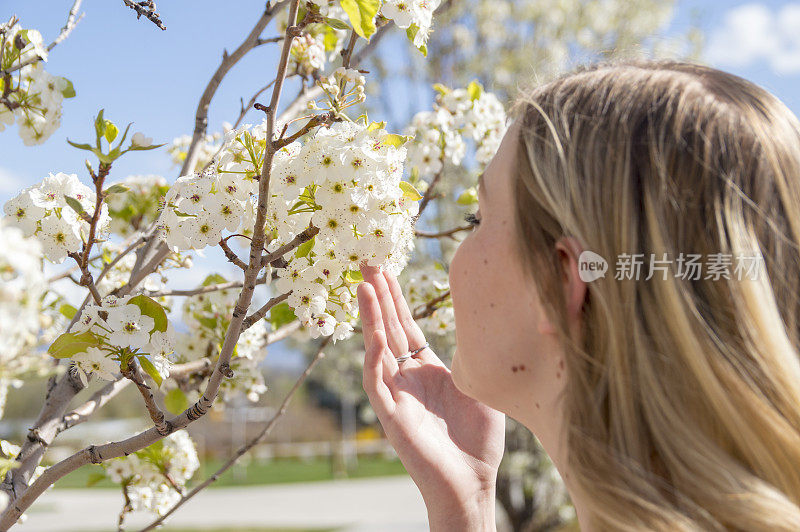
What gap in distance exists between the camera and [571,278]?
3.29 feet

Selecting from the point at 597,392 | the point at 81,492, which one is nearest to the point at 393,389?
the point at 597,392

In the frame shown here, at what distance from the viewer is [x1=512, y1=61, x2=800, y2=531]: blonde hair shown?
0.90 m

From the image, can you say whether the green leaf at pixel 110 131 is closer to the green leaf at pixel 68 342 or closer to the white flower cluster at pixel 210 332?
the green leaf at pixel 68 342

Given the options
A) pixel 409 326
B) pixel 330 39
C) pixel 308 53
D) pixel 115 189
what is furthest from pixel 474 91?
pixel 115 189

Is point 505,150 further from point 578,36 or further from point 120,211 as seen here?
point 578,36

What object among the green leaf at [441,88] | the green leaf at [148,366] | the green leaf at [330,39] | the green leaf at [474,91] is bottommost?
the green leaf at [148,366]

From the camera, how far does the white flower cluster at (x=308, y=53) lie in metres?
1.67

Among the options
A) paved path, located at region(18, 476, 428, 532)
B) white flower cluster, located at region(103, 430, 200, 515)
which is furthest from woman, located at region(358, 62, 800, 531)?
paved path, located at region(18, 476, 428, 532)

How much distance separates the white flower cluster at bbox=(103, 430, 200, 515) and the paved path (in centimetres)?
859

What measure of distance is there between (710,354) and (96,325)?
2.96 feet

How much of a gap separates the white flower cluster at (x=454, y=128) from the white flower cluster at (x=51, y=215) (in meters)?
1.22

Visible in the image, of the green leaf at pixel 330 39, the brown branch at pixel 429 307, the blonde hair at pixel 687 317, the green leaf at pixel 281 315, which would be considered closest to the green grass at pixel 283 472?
the brown branch at pixel 429 307

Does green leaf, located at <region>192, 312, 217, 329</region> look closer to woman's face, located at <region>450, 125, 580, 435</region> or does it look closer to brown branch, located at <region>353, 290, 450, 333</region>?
brown branch, located at <region>353, 290, 450, 333</region>

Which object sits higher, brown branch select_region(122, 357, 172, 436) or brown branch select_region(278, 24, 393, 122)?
brown branch select_region(278, 24, 393, 122)
